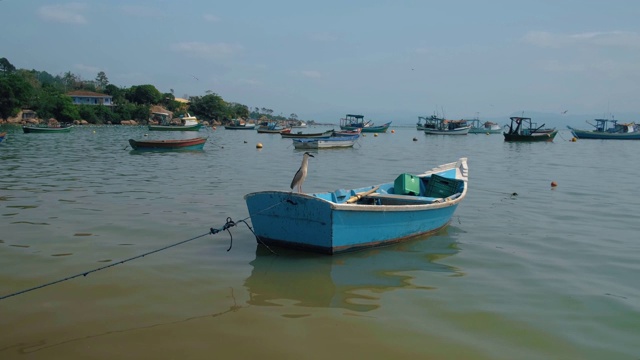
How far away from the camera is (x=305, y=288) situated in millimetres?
7438

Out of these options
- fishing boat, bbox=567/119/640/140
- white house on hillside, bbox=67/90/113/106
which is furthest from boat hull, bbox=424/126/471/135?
white house on hillside, bbox=67/90/113/106

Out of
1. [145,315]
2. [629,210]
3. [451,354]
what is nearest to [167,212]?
[145,315]

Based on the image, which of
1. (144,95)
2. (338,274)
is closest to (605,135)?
(338,274)

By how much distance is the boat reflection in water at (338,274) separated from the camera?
704 cm

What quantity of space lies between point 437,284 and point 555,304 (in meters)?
1.59

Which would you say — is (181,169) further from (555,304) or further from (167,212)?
(555,304)

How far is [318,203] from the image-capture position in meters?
8.20

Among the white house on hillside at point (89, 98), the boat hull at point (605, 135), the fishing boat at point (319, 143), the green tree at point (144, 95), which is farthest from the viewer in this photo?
the green tree at point (144, 95)

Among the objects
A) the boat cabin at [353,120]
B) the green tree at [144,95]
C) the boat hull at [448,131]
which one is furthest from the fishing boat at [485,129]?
the green tree at [144,95]

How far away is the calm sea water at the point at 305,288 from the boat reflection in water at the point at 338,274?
4cm

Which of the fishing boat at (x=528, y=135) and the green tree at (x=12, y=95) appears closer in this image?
the fishing boat at (x=528, y=135)

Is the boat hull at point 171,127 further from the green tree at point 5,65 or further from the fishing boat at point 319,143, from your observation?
the green tree at point 5,65

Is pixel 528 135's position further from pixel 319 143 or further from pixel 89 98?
pixel 89 98

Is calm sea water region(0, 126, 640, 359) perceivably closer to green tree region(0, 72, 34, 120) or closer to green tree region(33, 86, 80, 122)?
green tree region(0, 72, 34, 120)
